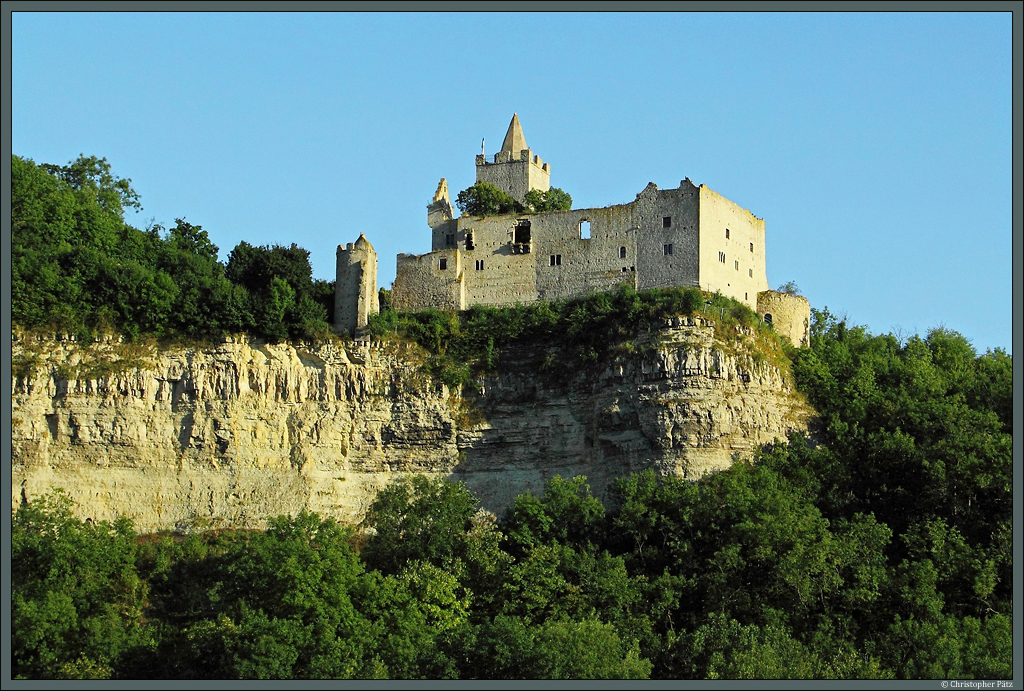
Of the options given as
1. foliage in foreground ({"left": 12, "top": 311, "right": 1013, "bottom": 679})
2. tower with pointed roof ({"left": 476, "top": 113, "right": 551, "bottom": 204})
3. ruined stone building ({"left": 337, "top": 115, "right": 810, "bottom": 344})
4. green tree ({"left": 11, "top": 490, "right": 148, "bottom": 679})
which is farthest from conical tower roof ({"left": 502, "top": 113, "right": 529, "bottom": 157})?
green tree ({"left": 11, "top": 490, "right": 148, "bottom": 679})

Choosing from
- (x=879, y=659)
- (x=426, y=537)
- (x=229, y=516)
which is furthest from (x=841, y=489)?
→ (x=229, y=516)

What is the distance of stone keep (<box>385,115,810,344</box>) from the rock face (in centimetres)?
260

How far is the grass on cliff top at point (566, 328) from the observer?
59.3 meters

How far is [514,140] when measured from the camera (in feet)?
227

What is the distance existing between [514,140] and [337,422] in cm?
1413

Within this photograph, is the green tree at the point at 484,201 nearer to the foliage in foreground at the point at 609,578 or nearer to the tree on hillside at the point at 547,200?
the tree on hillside at the point at 547,200

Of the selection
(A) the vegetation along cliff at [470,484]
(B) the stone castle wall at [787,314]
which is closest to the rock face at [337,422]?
(A) the vegetation along cliff at [470,484]

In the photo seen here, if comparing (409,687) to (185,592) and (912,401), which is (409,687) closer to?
(185,592)

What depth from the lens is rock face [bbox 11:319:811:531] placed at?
57281mm

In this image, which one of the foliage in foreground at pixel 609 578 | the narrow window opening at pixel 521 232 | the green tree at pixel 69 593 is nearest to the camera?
the foliage in foreground at pixel 609 578

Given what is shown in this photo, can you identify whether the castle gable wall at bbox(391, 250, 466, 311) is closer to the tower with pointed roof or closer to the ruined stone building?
the ruined stone building

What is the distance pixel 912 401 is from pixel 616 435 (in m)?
8.60

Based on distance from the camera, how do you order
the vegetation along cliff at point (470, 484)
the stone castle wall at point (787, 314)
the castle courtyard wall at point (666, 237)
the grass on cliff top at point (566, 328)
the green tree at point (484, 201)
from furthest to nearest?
the green tree at point (484, 201), the stone castle wall at point (787, 314), the castle courtyard wall at point (666, 237), the grass on cliff top at point (566, 328), the vegetation along cliff at point (470, 484)

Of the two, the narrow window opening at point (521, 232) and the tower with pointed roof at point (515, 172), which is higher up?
the tower with pointed roof at point (515, 172)
